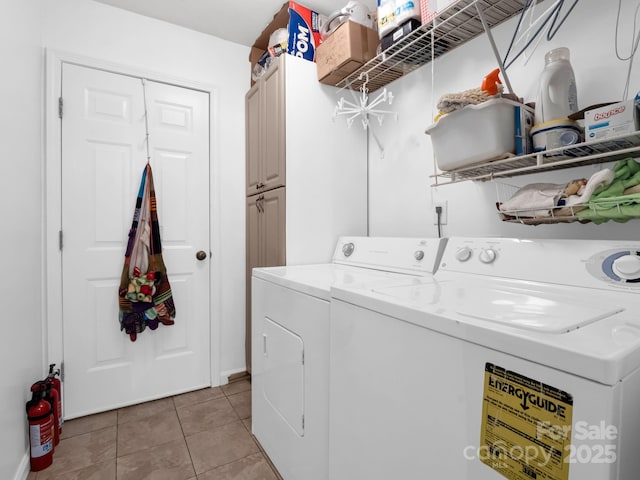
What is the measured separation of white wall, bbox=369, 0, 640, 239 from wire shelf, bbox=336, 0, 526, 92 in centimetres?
5

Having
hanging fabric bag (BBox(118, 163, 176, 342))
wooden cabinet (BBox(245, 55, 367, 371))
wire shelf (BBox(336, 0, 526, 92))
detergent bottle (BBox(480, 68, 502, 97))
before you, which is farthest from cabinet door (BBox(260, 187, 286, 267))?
detergent bottle (BBox(480, 68, 502, 97))

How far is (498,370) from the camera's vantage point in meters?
0.57

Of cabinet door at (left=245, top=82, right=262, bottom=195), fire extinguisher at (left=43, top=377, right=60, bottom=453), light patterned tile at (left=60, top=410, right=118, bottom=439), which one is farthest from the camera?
cabinet door at (left=245, top=82, right=262, bottom=195)

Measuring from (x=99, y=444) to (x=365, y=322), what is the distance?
1.78 meters

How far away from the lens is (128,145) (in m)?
2.11

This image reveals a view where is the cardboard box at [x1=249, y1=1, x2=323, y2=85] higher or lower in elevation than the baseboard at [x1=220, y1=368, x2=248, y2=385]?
higher

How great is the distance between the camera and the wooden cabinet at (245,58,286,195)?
195 cm

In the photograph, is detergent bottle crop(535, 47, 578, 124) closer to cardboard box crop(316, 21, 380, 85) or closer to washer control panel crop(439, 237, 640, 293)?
washer control panel crop(439, 237, 640, 293)

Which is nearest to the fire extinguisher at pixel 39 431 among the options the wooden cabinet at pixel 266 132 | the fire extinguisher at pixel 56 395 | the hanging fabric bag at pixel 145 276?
the fire extinguisher at pixel 56 395

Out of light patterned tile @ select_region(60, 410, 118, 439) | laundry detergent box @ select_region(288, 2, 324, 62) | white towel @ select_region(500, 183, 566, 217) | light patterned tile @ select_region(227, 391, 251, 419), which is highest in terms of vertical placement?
laundry detergent box @ select_region(288, 2, 324, 62)

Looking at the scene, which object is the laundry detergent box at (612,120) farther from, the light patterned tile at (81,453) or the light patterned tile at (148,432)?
the light patterned tile at (81,453)

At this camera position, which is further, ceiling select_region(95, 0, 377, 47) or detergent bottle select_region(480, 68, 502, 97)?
ceiling select_region(95, 0, 377, 47)

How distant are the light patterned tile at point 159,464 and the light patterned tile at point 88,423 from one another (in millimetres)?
410

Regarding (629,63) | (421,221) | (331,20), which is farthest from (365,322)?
(331,20)
